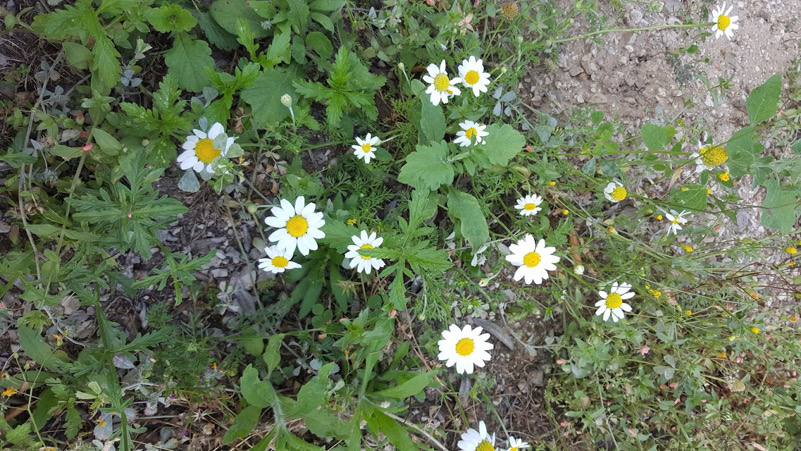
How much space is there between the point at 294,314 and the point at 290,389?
1.23 ft

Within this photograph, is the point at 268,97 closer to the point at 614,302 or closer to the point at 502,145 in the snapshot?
the point at 502,145

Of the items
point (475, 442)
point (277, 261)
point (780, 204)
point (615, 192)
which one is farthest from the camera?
point (615, 192)

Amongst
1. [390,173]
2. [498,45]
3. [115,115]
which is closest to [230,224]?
[115,115]

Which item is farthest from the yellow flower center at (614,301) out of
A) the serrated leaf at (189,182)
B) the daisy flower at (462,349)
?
the serrated leaf at (189,182)

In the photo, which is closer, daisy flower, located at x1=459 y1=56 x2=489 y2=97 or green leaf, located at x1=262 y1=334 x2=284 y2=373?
green leaf, located at x1=262 y1=334 x2=284 y2=373

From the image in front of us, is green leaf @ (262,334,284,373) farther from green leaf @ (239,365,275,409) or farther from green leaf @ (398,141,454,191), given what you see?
green leaf @ (398,141,454,191)

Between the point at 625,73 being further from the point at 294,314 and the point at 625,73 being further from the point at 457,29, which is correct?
the point at 294,314

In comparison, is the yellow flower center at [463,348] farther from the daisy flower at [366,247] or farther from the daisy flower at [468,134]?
the daisy flower at [468,134]

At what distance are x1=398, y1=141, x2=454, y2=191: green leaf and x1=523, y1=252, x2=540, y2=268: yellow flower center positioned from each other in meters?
0.55

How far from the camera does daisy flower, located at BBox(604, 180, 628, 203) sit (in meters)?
2.45

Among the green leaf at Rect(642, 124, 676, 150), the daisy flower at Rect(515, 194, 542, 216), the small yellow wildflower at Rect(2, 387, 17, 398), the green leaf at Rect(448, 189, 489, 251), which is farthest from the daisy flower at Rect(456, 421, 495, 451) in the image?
the small yellow wildflower at Rect(2, 387, 17, 398)

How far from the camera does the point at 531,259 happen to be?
2.40 m

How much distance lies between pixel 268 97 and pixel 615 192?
174 centimetres

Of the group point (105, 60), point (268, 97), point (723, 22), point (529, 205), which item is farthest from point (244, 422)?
point (723, 22)
